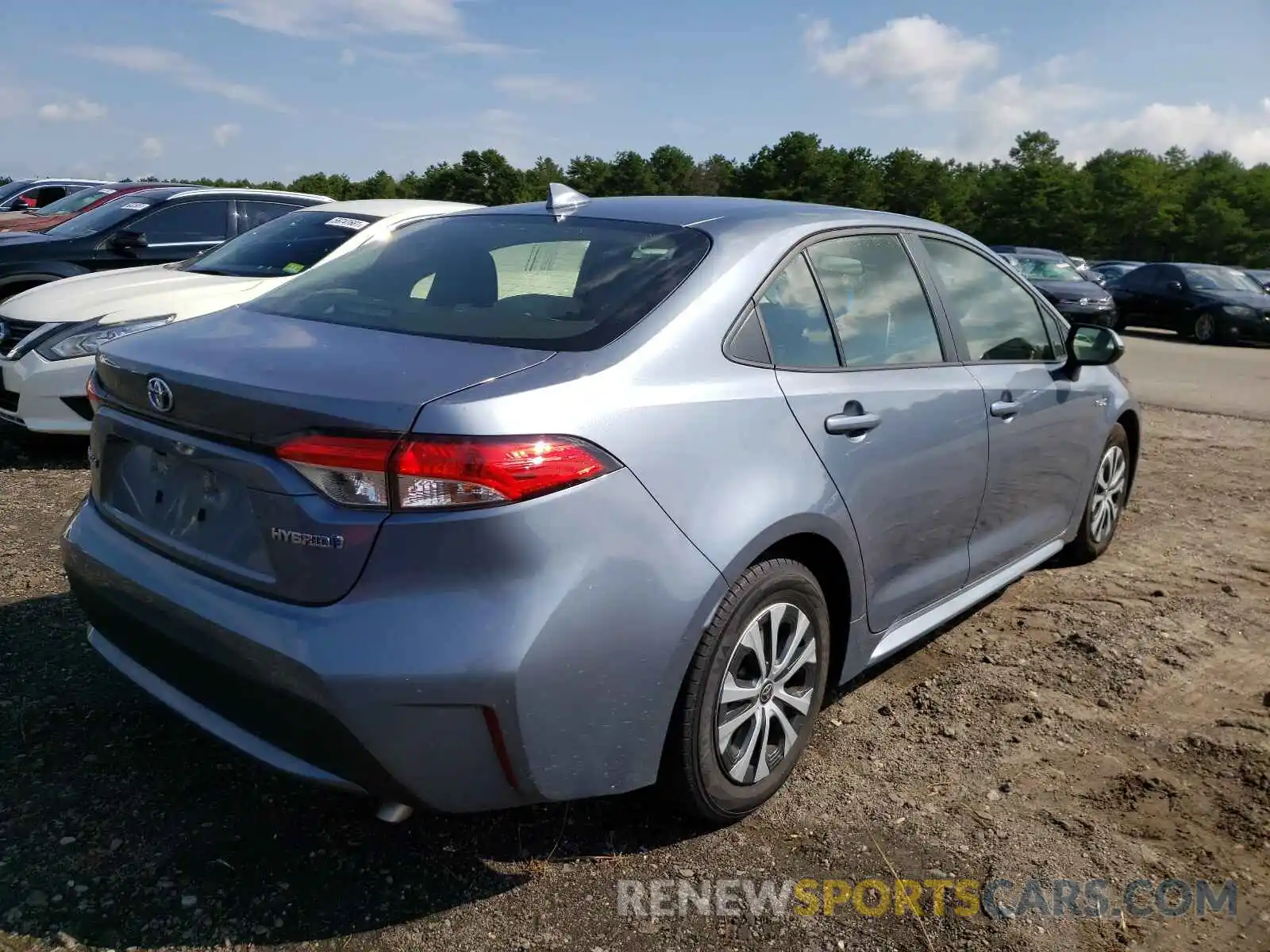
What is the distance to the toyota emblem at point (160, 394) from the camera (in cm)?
242

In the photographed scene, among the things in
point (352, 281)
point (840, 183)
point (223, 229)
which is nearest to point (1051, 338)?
point (352, 281)

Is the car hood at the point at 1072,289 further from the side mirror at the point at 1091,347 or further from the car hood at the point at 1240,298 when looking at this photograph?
the side mirror at the point at 1091,347

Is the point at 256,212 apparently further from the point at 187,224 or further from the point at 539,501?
the point at 539,501

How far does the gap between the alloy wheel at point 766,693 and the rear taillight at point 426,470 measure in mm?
793

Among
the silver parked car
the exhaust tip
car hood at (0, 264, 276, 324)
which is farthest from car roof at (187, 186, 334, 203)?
the exhaust tip

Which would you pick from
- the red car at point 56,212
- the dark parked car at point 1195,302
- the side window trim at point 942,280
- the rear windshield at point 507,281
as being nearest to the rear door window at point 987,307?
the side window trim at point 942,280

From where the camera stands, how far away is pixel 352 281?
306 cm

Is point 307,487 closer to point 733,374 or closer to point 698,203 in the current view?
point 733,374

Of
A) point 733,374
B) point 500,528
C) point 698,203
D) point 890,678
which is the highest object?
point 698,203

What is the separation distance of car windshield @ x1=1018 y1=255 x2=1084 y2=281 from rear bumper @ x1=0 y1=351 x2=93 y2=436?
1804 centimetres

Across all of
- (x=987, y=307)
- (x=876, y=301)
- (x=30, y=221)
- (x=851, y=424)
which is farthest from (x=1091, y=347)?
(x=30, y=221)

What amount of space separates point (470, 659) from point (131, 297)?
518cm

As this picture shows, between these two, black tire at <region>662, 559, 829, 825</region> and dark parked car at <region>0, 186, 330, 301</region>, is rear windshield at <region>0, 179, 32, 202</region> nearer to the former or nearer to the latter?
dark parked car at <region>0, 186, 330, 301</region>

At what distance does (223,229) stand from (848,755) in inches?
291
